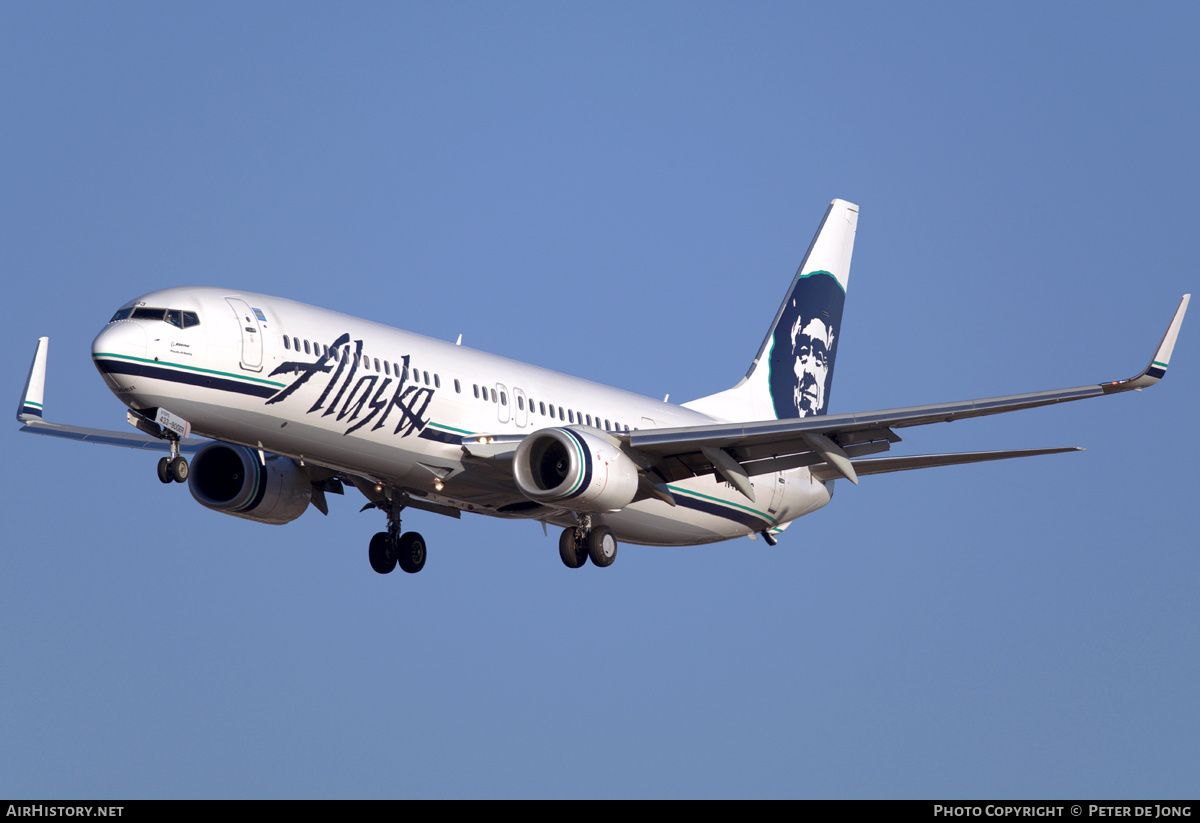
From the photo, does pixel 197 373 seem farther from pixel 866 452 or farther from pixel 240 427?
pixel 866 452

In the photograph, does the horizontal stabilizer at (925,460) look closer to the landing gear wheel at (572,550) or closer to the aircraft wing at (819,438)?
the aircraft wing at (819,438)

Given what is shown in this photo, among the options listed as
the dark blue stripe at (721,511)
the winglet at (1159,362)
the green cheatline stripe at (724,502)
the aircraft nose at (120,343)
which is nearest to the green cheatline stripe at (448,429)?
the aircraft nose at (120,343)

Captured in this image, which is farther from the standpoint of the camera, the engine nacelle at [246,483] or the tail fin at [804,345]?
the tail fin at [804,345]

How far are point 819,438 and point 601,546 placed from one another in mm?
6171

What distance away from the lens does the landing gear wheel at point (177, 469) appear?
29.6 m

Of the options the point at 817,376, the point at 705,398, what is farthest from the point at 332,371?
the point at 817,376

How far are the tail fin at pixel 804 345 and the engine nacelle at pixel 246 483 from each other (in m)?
13.3

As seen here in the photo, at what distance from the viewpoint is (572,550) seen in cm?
3588

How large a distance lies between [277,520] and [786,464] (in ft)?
43.3

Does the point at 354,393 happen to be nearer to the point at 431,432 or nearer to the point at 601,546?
the point at 431,432

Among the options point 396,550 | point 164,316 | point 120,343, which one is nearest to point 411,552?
point 396,550

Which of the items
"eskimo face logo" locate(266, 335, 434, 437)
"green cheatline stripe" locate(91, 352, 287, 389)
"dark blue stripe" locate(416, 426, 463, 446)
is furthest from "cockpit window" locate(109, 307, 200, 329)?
"dark blue stripe" locate(416, 426, 463, 446)

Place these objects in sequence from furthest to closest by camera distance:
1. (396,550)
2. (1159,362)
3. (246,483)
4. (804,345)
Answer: (804,345)
(396,550)
(246,483)
(1159,362)
